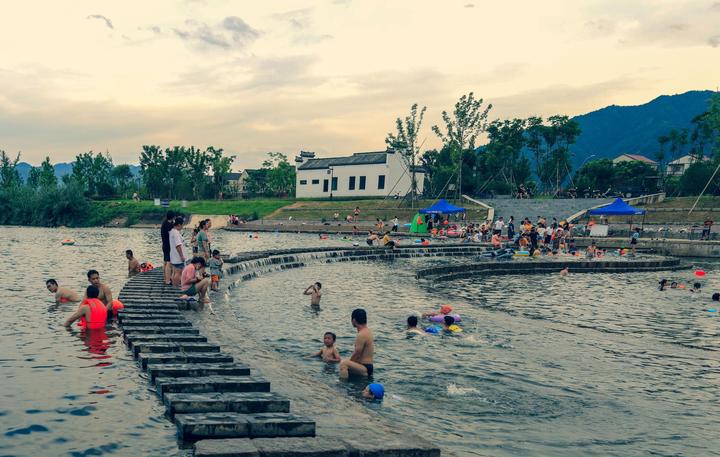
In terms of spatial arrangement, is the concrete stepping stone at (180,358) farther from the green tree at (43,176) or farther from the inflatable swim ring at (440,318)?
the green tree at (43,176)

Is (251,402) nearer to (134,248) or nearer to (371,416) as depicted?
(371,416)

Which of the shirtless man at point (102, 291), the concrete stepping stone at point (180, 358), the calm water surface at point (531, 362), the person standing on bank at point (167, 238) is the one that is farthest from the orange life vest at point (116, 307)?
the concrete stepping stone at point (180, 358)

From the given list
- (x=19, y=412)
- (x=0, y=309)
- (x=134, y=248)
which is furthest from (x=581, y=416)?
(x=134, y=248)

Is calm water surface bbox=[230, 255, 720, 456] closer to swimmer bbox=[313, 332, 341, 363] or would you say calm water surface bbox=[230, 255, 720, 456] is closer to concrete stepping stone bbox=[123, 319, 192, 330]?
swimmer bbox=[313, 332, 341, 363]

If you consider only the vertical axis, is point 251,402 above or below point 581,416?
above

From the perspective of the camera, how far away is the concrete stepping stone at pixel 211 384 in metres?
7.52

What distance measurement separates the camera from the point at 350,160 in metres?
83.6

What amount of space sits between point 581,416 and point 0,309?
14.1 m

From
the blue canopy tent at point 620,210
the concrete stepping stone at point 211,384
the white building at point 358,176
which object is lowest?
the concrete stepping stone at point 211,384

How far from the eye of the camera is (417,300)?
61.5ft

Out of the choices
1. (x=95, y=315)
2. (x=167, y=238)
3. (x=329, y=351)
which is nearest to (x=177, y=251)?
(x=167, y=238)

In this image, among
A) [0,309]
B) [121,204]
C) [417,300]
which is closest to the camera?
[0,309]

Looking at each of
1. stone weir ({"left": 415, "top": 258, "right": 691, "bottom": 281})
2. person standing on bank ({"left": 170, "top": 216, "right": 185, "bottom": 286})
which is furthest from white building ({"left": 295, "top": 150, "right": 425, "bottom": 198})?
person standing on bank ({"left": 170, "top": 216, "right": 185, "bottom": 286})

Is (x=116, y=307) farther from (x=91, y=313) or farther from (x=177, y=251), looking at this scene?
(x=177, y=251)
